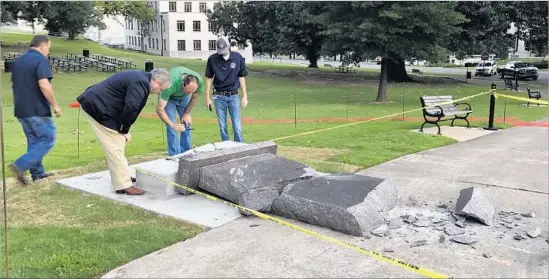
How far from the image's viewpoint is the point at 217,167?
5.72 m

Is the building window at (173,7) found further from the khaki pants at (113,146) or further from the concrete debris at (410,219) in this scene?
the concrete debris at (410,219)

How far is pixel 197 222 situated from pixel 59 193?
1.97 m

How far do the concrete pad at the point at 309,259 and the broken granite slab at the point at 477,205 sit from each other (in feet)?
1.44

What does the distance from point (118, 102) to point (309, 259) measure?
2.71 meters

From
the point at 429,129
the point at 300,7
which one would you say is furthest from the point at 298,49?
the point at 429,129

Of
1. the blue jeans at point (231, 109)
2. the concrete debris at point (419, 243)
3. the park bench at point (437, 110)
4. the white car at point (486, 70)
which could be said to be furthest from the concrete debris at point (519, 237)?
the white car at point (486, 70)

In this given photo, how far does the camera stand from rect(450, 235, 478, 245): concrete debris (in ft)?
14.5

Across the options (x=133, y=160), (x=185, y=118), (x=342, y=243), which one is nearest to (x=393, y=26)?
(x=133, y=160)

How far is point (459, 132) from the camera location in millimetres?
11219

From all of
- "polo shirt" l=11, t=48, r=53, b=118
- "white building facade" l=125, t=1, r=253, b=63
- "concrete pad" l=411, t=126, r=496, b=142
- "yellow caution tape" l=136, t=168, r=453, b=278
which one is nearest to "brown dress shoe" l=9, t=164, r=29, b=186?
"polo shirt" l=11, t=48, r=53, b=118

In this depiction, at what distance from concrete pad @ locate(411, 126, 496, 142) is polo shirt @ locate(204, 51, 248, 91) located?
16.1ft

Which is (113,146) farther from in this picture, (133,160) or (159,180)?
(133,160)

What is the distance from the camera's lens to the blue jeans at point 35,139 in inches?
239

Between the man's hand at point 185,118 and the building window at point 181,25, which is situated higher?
the building window at point 181,25
